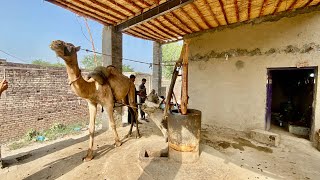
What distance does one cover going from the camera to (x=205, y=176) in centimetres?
325

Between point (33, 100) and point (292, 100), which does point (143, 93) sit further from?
point (292, 100)

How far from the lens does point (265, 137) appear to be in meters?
5.43

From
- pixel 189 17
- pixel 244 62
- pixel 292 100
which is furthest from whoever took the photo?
pixel 292 100

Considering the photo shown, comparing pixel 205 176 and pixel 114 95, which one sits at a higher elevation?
pixel 114 95

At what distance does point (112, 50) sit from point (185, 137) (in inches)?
162

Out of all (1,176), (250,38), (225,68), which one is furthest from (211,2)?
(1,176)

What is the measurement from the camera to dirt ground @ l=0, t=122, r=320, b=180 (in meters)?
3.41

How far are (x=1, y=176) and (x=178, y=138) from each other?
11.0ft

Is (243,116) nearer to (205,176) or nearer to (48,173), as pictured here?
(205,176)

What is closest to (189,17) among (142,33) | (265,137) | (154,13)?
(154,13)

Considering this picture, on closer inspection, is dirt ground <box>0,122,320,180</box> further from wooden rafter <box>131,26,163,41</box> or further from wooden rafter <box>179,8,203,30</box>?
wooden rafter <box>131,26,163,41</box>

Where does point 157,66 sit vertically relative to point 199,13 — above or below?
below

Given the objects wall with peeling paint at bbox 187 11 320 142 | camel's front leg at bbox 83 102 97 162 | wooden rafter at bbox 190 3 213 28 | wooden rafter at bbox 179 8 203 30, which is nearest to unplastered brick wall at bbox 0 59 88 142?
camel's front leg at bbox 83 102 97 162

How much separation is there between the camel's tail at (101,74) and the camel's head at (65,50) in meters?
0.82
